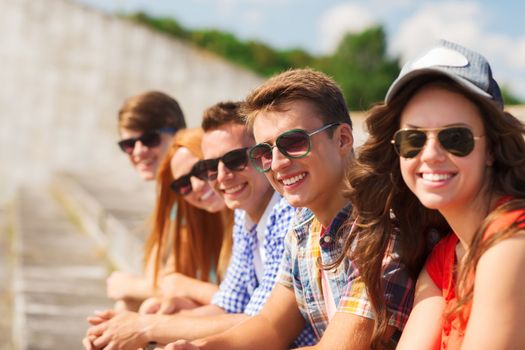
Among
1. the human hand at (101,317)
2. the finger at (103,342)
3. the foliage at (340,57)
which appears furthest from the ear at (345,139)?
the foliage at (340,57)

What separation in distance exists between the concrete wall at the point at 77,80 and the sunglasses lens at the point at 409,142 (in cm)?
1690

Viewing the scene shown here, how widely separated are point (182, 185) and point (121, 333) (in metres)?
0.93

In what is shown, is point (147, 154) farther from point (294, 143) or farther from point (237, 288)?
point (294, 143)

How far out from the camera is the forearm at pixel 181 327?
2.80 m

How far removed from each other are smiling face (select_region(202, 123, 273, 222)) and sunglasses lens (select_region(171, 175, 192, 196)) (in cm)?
36

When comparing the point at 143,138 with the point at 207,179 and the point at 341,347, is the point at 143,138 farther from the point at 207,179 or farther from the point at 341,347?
the point at 341,347

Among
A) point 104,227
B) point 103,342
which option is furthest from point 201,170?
point 104,227

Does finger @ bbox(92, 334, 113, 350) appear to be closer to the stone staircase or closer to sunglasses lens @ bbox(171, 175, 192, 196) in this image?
sunglasses lens @ bbox(171, 175, 192, 196)

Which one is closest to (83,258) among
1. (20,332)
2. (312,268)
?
(20,332)

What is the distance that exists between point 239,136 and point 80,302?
2867 mm

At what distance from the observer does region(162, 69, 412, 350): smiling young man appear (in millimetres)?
2176

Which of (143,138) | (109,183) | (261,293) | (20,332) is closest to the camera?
(261,293)

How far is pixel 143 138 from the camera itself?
444cm

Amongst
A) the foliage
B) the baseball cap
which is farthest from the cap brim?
the foliage
